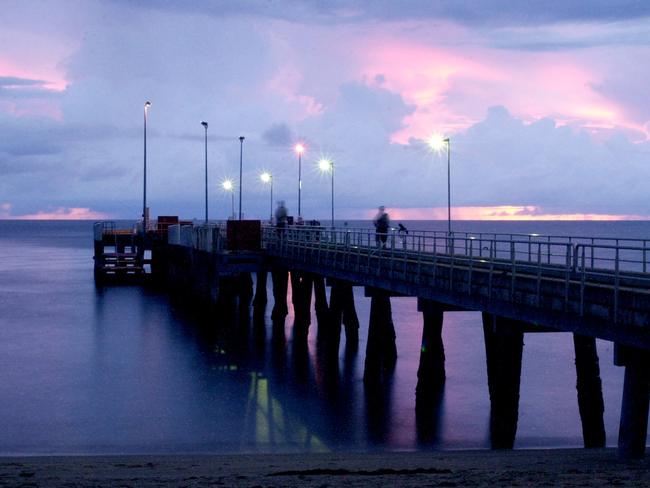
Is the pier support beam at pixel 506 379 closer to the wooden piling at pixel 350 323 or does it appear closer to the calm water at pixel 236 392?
the calm water at pixel 236 392

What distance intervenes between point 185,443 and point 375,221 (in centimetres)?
1553

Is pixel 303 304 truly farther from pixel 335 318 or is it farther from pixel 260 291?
pixel 260 291

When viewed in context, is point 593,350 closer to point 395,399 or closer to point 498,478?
point 395,399

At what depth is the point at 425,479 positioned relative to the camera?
13.2 metres

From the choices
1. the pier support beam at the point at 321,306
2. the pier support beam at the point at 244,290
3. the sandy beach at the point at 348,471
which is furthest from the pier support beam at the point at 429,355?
the pier support beam at the point at 244,290

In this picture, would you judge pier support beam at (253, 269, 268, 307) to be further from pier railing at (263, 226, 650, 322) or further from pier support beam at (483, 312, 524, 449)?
pier support beam at (483, 312, 524, 449)

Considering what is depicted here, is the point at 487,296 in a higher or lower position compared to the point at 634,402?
higher

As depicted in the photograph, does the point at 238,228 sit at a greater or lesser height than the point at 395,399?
greater

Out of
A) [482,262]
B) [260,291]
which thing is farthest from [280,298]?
[482,262]

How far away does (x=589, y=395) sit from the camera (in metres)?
22.5

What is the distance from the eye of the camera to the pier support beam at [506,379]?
20781 mm

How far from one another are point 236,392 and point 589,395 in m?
11.8

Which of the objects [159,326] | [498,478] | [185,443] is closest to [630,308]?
[498,478]

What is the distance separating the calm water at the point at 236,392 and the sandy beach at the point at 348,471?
15.6 feet
